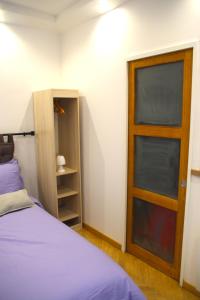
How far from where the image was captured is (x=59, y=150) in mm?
3271

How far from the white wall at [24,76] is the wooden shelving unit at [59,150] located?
122 millimetres

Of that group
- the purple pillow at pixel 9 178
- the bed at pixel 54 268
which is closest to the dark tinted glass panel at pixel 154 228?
the bed at pixel 54 268

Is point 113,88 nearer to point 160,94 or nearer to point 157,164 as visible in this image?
point 160,94

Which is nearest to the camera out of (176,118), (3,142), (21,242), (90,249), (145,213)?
(90,249)

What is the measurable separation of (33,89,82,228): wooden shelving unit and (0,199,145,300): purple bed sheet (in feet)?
3.23

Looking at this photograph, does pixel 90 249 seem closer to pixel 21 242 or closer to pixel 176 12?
pixel 21 242

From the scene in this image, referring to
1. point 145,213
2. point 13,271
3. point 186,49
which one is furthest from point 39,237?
point 186,49

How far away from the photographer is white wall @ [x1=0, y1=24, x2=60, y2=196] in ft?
9.05

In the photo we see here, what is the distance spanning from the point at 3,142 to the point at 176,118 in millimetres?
1877

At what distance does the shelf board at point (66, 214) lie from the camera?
3.01 meters

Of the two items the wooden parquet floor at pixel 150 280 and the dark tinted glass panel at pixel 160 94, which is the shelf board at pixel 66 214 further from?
the dark tinted glass panel at pixel 160 94

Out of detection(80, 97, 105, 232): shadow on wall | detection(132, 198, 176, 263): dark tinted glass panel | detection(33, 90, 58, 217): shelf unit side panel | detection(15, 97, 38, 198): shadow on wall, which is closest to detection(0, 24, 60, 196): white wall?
detection(15, 97, 38, 198): shadow on wall

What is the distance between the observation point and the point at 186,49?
1812mm

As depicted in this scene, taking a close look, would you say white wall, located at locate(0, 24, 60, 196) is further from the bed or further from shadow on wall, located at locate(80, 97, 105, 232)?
the bed
